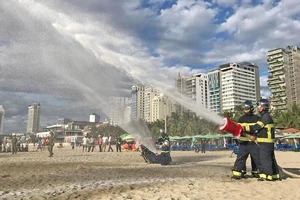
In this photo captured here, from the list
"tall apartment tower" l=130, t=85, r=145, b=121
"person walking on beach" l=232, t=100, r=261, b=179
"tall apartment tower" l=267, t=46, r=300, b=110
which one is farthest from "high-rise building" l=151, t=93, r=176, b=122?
"tall apartment tower" l=267, t=46, r=300, b=110

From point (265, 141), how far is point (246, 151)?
0.77 m

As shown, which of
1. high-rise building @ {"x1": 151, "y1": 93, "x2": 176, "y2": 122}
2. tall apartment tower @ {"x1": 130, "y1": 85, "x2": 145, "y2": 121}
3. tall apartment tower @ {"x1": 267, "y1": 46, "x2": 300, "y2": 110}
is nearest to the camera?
high-rise building @ {"x1": 151, "y1": 93, "x2": 176, "y2": 122}

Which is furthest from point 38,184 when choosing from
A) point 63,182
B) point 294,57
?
point 294,57

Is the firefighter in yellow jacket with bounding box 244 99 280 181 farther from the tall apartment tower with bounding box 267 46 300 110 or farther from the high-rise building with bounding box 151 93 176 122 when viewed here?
the tall apartment tower with bounding box 267 46 300 110

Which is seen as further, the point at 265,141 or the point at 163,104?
the point at 163,104

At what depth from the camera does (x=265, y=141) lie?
9.82 meters

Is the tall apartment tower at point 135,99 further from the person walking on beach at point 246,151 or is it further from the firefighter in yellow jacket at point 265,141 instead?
the firefighter in yellow jacket at point 265,141

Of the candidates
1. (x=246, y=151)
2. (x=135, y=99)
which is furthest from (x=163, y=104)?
(x=246, y=151)

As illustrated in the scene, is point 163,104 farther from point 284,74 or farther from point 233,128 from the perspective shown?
point 284,74

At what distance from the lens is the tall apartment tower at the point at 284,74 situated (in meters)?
156

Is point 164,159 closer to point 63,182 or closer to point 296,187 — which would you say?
point 63,182

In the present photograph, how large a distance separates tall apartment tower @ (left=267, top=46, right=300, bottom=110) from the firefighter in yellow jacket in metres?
153

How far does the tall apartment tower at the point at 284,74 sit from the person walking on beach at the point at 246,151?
153 metres

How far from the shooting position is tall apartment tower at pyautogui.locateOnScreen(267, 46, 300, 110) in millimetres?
156500
